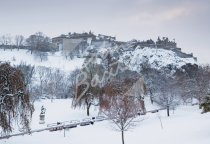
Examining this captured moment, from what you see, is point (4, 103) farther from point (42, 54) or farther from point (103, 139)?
point (42, 54)

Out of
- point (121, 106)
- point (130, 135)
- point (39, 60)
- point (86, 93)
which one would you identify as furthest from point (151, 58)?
point (121, 106)

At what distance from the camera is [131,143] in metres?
32.7

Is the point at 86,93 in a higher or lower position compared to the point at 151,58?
lower

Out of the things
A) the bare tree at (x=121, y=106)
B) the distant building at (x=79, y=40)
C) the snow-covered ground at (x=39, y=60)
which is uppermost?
the distant building at (x=79, y=40)

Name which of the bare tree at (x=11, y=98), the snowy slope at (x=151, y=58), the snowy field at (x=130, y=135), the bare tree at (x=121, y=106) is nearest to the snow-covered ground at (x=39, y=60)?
the snowy slope at (x=151, y=58)

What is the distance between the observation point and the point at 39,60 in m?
144

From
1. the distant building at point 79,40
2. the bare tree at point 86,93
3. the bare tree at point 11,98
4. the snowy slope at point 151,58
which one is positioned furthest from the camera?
the distant building at point 79,40

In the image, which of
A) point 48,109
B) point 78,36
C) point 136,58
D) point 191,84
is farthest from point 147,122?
point 78,36

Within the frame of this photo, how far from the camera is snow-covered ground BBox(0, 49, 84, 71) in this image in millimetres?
135625

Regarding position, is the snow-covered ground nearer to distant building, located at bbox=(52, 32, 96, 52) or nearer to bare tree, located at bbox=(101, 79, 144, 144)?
distant building, located at bbox=(52, 32, 96, 52)

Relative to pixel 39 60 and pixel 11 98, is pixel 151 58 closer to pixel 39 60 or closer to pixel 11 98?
pixel 39 60

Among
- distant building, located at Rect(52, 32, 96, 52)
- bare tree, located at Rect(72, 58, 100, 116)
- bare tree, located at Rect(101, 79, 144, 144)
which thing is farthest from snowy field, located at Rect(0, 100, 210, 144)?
distant building, located at Rect(52, 32, 96, 52)

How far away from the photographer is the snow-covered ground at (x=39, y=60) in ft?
445

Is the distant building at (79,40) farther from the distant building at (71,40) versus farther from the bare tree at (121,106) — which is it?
the bare tree at (121,106)
